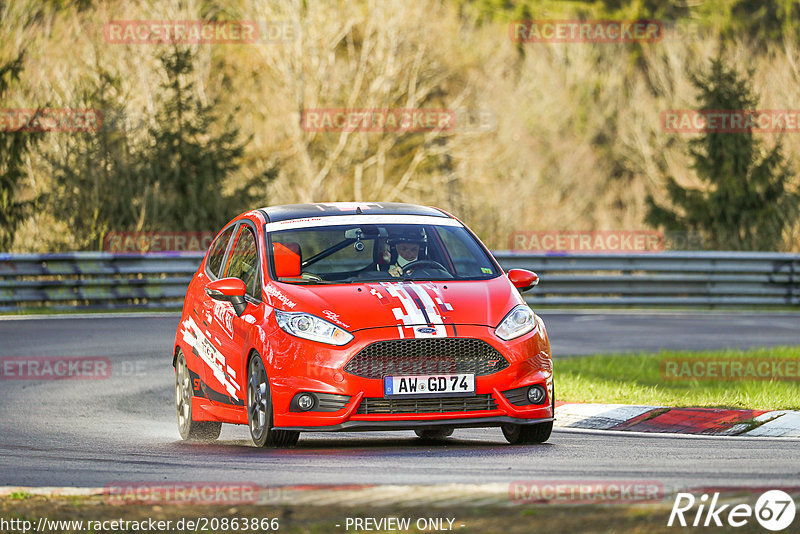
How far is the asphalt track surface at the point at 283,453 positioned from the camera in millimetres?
7371

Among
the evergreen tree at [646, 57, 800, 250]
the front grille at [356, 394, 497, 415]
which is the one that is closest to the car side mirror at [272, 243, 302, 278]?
the front grille at [356, 394, 497, 415]

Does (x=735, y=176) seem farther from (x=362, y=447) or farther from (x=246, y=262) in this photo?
(x=362, y=447)

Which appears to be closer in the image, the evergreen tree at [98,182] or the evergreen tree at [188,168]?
the evergreen tree at [98,182]

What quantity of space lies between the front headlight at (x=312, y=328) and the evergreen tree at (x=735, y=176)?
2635 cm

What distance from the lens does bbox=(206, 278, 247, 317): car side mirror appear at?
9.46 metres

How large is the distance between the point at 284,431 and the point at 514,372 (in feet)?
5.09

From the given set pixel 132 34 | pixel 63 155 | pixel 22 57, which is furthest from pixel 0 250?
pixel 132 34

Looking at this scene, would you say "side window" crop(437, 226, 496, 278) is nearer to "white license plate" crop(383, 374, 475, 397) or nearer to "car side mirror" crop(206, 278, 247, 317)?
"white license plate" crop(383, 374, 475, 397)

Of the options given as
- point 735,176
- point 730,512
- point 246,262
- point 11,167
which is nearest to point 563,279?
point 11,167

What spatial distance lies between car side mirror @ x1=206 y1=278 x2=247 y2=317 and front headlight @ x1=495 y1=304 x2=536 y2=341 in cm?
183

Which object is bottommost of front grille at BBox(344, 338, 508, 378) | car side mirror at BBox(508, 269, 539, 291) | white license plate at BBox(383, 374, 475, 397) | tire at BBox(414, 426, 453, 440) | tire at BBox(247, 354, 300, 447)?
tire at BBox(414, 426, 453, 440)

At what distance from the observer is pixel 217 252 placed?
11.1m

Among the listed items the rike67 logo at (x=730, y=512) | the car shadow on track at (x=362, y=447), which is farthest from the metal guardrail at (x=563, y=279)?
the rike67 logo at (x=730, y=512)

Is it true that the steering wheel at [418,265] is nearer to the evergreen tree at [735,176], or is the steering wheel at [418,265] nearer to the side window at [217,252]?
the side window at [217,252]
